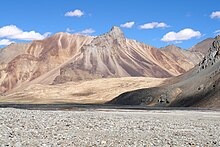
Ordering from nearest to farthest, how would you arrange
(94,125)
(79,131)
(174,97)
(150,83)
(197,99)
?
(79,131), (94,125), (197,99), (174,97), (150,83)

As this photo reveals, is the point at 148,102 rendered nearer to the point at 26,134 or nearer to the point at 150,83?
the point at 150,83

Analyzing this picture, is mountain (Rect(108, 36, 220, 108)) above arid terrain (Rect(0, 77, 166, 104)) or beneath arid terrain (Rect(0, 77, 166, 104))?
beneath

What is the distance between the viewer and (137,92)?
10669 centimetres

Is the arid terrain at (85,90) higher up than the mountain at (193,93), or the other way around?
the arid terrain at (85,90)

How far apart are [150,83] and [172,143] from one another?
139m

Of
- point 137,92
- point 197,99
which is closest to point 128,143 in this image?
point 197,99

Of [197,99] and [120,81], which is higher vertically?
[120,81]

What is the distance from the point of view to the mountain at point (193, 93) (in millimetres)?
72856

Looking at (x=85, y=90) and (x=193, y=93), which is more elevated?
(x=85, y=90)

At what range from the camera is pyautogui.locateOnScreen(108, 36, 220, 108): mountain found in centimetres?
7286

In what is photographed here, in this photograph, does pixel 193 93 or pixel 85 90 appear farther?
pixel 85 90

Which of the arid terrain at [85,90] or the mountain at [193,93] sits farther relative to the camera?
the arid terrain at [85,90]

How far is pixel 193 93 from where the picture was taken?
82.0m

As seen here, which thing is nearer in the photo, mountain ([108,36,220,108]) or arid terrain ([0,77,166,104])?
mountain ([108,36,220,108])
